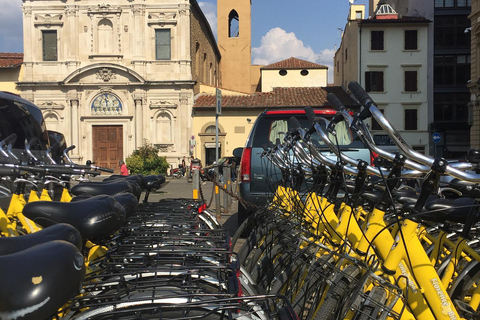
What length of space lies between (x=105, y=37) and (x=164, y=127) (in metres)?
7.25

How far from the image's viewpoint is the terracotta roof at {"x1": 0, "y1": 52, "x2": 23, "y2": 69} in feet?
124

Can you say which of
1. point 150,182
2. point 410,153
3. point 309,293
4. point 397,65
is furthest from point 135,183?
point 397,65

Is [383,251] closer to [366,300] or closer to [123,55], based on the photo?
[366,300]

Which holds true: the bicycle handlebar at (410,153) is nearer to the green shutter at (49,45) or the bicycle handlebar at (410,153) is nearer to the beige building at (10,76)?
the green shutter at (49,45)

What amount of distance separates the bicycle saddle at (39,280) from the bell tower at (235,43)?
164 ft

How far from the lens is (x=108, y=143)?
117ft

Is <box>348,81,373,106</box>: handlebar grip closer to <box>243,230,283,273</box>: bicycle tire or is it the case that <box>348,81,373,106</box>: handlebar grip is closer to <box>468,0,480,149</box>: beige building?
<box>243,230,283,273</box>: bicycle tire

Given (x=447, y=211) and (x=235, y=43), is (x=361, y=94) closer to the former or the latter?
(x=447, y=211)

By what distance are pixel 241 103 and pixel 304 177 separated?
32347mm

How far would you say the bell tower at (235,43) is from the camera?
1980 inches

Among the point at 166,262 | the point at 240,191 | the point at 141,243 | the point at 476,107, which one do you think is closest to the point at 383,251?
the point at 166,262

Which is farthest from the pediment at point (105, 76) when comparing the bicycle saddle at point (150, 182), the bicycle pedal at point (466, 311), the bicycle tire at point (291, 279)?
the bicycle pedal at point (466, 311)

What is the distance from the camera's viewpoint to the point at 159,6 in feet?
117

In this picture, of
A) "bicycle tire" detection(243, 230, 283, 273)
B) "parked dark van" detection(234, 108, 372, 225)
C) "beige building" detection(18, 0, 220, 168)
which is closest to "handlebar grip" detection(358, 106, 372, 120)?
"bicycle tire" detection(243, 230, 283, 273)
